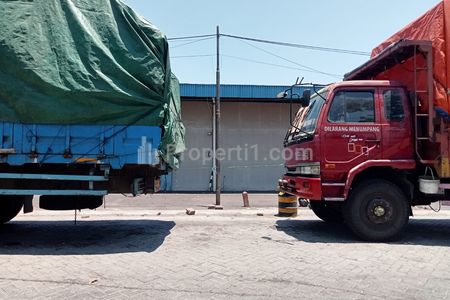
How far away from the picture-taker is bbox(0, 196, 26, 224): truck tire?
26.8ft

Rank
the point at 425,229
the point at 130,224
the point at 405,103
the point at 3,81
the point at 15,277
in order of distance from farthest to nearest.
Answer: the point at 130,224, the point at 425,229, the point at 405,103, the point at 3,81, the point at 15,277

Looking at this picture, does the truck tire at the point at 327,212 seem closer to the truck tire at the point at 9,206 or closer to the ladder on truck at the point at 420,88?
the ladder on truck at the point at 420,88

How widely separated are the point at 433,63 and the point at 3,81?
7.41 m

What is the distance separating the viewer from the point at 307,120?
26.9 ft

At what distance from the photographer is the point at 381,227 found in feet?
24.0

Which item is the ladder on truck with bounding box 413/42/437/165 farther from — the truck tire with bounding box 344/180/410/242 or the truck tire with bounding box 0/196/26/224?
the truck tire with bounding box 0/196/26/224

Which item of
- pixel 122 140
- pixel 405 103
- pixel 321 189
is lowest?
pixel 321 189

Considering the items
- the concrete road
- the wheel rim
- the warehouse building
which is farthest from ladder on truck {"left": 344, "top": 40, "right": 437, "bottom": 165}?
the warehouse building

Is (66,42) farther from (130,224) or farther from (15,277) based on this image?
(130,224)

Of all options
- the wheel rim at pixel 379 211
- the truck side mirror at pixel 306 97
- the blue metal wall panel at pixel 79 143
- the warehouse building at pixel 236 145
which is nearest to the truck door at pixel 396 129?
the wheel rim at pixel 379 211

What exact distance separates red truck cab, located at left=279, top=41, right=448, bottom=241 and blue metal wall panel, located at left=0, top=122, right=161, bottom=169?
10.2 feet

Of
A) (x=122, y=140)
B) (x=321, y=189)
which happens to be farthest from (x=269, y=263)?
(x=122, y=140)

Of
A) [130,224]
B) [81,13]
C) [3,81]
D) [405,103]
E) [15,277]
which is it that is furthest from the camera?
[130,224]

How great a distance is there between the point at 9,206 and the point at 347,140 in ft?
23.3
